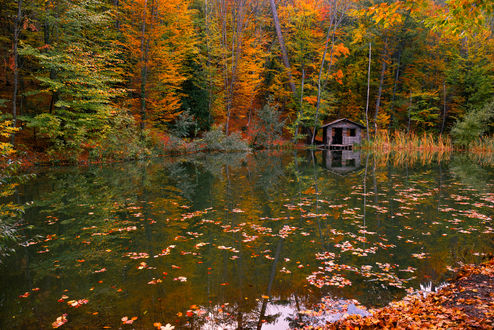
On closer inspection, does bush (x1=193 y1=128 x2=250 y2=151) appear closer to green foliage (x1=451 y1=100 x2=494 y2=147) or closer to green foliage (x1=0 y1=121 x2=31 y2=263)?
green foliage (x1=0 y1=121 x2=31 y2=263)

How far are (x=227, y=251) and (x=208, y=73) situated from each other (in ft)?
84.9

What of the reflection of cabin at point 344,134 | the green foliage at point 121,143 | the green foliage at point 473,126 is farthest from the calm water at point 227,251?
the reflection of cabin at point 344,134

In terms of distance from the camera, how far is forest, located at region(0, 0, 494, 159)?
16.0 meters

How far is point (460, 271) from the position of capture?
434cm

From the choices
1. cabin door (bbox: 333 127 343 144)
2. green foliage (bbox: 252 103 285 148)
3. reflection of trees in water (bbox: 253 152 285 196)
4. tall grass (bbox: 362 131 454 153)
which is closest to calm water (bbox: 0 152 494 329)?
reflection of trees in water (bbox: 253 152 285 196)

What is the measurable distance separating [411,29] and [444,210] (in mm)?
33273

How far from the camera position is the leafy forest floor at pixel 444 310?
2.67 m

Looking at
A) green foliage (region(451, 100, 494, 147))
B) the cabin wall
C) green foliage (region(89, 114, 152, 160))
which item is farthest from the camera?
the cabin wall

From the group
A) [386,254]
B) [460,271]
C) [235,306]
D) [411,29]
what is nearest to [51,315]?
[235,306]

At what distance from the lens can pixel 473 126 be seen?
26922 millimetres

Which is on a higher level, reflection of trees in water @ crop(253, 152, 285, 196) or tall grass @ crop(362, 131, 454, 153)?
tall grass @ crop(362, 131, 454, 153)

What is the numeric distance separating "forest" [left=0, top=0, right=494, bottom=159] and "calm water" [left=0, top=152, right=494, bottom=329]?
12.8 ft

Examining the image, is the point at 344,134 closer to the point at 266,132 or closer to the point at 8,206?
the point at 266,132

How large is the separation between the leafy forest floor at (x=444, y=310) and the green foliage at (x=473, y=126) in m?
28.6
